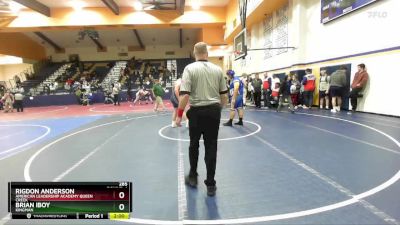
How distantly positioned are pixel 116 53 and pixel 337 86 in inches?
1161

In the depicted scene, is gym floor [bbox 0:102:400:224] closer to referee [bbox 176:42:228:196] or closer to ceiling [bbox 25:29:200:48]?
referee [bbox 176:42:228:196]

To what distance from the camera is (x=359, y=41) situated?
406 inches

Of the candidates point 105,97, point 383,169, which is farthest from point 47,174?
point 105,97

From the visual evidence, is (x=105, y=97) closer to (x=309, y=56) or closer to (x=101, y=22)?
(x=101, y=22)

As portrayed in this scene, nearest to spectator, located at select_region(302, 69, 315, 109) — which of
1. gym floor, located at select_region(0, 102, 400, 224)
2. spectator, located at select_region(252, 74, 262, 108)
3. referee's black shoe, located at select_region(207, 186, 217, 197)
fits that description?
spectator, located at select_region(252, 74, 262, 108)

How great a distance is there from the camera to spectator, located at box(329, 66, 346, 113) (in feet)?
35.6

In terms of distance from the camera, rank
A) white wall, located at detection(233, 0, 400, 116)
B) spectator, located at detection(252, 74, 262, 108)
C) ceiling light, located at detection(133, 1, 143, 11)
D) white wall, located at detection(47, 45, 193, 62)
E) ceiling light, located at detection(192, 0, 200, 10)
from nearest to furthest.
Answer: white wall, located at detection(233, 0, 400, 116) < spectator, located at detection(252, 74, 262, 108) < ceiling light, located at detection(133, 1, 143, 11) < ceiling light, located at detection(192, 0, 200, 10) < white wall, located at detection(47, 45, 193, 62)

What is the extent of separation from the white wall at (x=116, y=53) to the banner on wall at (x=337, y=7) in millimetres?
24311

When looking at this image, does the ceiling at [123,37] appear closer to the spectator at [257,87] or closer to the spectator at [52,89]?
the spectator at [52,89]

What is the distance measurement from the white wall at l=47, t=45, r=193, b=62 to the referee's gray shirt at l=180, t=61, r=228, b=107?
32252 millimetres

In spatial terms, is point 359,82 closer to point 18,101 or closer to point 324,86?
point 324,86

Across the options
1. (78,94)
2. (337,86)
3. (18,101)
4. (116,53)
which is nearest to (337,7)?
(337,86)

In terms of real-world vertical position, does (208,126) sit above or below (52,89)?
below

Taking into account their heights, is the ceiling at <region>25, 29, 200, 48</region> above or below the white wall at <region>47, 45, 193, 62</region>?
above
